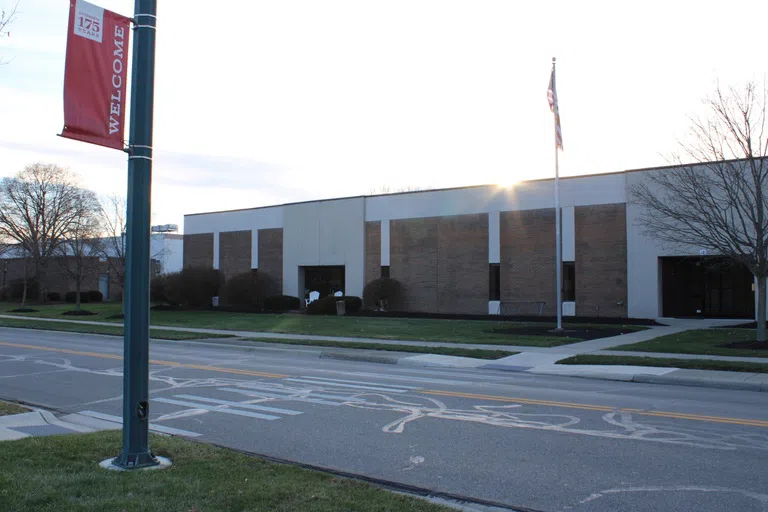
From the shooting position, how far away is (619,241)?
33.1 meters

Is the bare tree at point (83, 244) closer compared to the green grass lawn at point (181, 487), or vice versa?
the green grass lawn at point (181, 487)

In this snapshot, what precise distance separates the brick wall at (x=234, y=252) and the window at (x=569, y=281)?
24464mm

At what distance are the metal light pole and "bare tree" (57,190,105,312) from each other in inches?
1692

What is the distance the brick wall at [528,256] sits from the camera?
3516cm

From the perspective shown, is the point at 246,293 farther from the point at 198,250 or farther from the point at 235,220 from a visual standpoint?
the point at 198,250

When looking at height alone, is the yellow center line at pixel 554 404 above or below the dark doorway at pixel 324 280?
below

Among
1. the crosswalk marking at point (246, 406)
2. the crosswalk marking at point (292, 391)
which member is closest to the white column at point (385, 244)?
the crosswalk marking at point (292, 391)

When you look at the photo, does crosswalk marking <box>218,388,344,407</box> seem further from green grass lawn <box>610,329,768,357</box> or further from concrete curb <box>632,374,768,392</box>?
green grass lawn <box>610,329,768,357</box>

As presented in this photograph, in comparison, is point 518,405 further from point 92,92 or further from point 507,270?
point 507,270

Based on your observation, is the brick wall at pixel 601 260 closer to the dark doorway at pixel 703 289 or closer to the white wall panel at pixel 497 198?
the white wall panel at pixel 497 198

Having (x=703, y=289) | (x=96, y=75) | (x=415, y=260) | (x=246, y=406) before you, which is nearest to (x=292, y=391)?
(x=246, y=406)

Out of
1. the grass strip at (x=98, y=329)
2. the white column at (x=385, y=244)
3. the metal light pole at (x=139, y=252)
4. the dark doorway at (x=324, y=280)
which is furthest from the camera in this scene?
the dark doorway at (x=324, y=280)

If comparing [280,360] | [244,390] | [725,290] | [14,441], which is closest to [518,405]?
[244,390]

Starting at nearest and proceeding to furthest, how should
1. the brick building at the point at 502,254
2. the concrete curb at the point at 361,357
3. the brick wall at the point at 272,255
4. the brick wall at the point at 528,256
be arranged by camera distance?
1. the concrete curb at the point at 361,357
2. the brick building at the point at 502,254
3. the brick wall at the point at 528,256
4. the brick wall at the point at 272,255
